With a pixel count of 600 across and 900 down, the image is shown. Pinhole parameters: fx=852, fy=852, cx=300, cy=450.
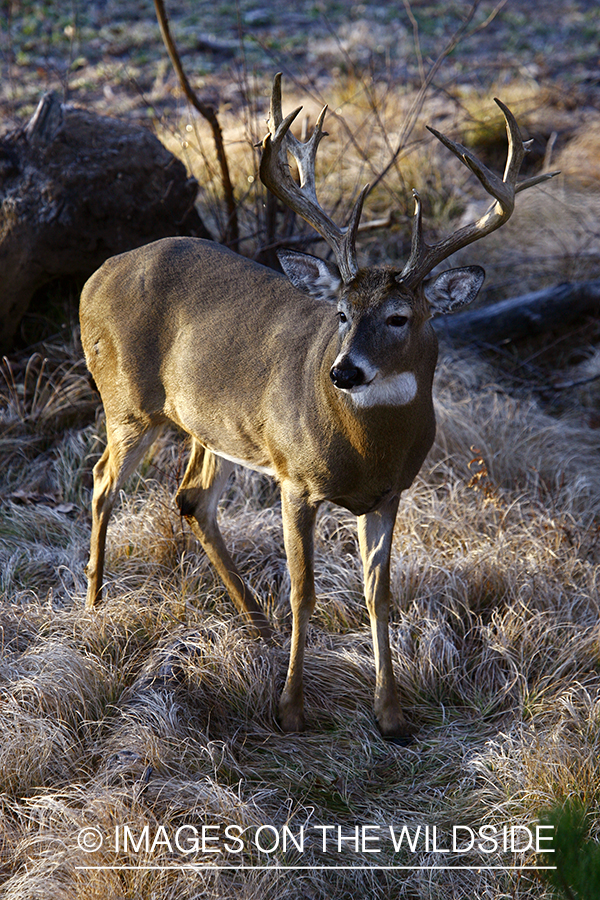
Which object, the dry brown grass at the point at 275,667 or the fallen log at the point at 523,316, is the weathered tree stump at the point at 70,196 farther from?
the fallen log at the point at 523,316

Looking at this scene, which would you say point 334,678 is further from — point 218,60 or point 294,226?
point 218,60

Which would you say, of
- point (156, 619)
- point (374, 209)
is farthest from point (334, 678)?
point (374, 209)

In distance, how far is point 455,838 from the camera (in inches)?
119

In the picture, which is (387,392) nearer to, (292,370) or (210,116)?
(292,370)

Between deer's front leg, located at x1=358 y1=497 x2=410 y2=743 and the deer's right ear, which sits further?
deer's front leg, located at x1=358 y1=497 x2=410 y2=743

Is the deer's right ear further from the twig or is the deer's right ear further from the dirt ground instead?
the dirt ground

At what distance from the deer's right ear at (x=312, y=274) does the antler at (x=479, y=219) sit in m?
0.32

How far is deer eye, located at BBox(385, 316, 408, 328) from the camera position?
9.43ft

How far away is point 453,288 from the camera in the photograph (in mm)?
3080

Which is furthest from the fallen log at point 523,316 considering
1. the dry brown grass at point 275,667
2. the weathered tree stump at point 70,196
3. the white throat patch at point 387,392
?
the white throat patch at point 387,392

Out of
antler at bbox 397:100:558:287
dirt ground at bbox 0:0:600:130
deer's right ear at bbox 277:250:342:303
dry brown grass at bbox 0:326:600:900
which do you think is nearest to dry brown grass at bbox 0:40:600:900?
dry brown grass at bbox 0:326:600:900

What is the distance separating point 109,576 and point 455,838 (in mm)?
2130

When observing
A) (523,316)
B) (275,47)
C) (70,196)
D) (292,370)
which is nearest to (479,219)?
(292,370)

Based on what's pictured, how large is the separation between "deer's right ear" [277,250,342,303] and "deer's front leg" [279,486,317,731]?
2.59ft
